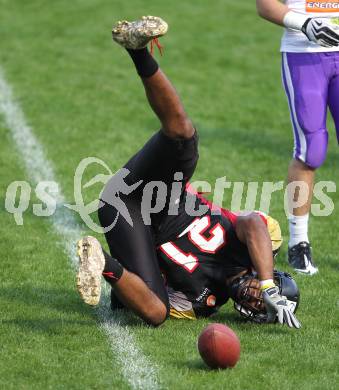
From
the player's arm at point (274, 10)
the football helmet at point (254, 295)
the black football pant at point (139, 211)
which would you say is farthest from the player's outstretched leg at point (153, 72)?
the player's arm at point (274, 10)

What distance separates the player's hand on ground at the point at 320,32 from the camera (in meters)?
5.88

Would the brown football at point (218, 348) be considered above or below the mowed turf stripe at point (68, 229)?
Answer: above

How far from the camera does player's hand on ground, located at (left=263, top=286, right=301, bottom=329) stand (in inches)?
193

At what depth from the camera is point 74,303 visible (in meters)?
5.39

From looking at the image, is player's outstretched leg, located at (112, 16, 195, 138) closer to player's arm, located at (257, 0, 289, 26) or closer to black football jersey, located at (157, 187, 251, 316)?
black football jersey, located at (157, 187, 251, 316)

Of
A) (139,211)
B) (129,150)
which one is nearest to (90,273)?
(139,211)

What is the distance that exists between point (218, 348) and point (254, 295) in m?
0.78

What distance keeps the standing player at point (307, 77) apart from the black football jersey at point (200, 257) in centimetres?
94

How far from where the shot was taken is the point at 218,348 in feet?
14.2

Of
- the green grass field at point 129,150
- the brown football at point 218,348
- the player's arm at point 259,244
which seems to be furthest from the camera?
the player's arm at point 259,244

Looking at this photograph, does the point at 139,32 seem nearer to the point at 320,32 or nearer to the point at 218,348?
the point at 218,348

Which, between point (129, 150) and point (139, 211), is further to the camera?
point (129, 150)

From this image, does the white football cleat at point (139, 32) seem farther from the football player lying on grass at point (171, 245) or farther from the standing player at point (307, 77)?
the standing player at point (307, 77)

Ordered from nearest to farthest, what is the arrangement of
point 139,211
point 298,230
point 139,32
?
point 139,32
point 139,211
point 298,230
